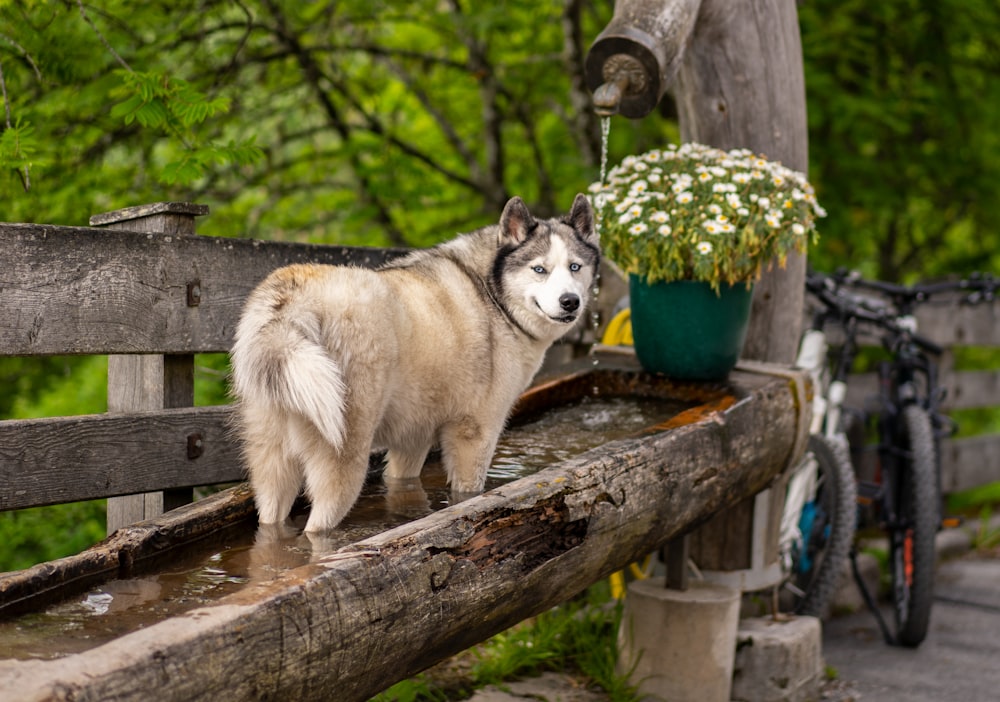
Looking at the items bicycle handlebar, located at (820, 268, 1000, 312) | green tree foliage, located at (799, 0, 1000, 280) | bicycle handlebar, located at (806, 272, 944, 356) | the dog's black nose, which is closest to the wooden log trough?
the dog's black nose

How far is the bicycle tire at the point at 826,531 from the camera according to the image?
459 centimetres

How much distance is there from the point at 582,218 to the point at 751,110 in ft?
4.20

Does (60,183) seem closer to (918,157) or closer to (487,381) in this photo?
(487,381)

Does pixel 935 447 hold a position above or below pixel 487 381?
below

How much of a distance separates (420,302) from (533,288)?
0.46 m

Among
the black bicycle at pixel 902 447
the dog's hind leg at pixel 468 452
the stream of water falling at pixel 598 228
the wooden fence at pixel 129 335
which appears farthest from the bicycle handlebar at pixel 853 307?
the wooden fence at pixel 129 335

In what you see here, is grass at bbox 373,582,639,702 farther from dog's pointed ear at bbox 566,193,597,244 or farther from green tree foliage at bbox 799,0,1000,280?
green tree foliage at bbox 799,0,1000,280

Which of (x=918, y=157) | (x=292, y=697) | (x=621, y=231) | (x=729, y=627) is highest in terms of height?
(x=918, y=157)

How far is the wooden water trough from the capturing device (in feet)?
5.50

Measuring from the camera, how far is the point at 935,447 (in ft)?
17.3

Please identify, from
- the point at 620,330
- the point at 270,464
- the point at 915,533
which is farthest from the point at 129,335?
the point at 915,533

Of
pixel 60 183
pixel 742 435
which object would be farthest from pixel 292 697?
pixel 60 183

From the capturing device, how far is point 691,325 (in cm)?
385

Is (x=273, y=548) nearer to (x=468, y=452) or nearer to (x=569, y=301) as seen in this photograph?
(x=468, y=452)
